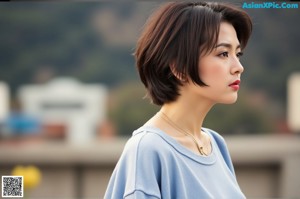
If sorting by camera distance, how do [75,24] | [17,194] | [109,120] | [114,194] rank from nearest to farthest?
[114,194]
[17,194]
[109,120]
[75,24]

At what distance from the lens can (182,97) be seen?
1.64m

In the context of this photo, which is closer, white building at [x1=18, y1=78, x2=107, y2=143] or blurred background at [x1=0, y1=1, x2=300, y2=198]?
white building at [x1=18, y1=78, x2=107, y2=143]

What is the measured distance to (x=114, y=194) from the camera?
1.53 meters

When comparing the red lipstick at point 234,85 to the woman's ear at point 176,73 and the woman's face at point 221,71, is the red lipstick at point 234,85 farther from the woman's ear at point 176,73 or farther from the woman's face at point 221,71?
the woman's ear at point 176,73

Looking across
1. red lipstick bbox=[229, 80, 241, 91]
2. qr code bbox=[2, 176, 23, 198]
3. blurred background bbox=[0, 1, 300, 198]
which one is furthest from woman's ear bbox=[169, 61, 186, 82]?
blurred background bbox=[0, 1, 300, 198]

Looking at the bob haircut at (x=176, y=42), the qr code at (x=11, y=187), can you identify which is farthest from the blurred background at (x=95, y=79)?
the bob haircut at (x=176, y=42)

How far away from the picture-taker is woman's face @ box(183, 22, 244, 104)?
62.6 inches

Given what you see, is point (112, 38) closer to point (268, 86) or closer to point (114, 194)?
point (268, 86)

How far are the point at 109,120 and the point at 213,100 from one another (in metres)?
23.6

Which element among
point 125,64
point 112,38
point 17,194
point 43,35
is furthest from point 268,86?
point 17,194

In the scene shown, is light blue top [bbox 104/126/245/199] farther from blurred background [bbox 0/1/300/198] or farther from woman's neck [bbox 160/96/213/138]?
blurred background [bbox 0/1/300/198]

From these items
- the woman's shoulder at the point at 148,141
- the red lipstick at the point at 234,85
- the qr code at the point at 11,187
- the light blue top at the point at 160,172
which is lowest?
the qr code at the point at 11,187

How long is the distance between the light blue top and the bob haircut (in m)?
0.13

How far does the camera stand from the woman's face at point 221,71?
5.22ft
